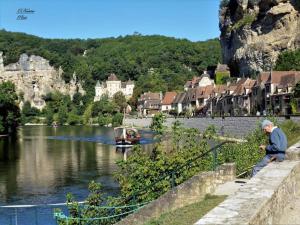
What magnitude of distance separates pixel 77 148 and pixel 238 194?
55205 mm

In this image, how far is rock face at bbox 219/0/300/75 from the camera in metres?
86.6

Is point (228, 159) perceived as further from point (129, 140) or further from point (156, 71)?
point (156, 71)

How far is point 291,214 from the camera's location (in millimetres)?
8430

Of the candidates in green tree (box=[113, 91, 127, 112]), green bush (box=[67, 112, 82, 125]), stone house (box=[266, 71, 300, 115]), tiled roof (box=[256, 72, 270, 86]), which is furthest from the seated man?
green tree (box=[113, 91, 127, 112])

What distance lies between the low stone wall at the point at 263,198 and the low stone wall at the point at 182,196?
2944mm

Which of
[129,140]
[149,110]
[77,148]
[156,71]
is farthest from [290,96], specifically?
[156,71]

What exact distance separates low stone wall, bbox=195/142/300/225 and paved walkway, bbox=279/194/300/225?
3.5 inches

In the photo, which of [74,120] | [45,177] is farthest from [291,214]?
[74,120]

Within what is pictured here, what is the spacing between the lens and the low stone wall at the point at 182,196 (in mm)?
12109

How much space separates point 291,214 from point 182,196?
473cm

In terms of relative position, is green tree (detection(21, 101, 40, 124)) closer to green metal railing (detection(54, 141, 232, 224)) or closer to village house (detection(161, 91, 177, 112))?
village house (detection(161, 91, 177, 112))

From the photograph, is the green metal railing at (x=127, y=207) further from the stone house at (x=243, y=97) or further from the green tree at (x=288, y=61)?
the green tree at (x=288, y=61)

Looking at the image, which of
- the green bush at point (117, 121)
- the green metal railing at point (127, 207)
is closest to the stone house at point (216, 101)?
the green bush at point (117, 121)

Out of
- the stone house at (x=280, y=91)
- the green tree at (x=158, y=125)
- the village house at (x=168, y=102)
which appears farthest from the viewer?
the village house at (x=168, y=102)
